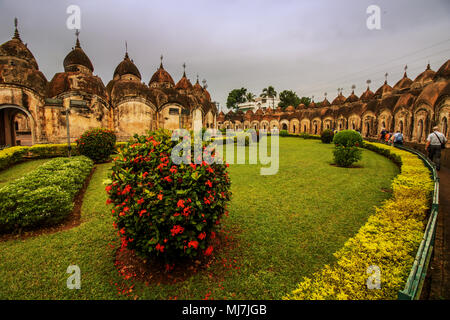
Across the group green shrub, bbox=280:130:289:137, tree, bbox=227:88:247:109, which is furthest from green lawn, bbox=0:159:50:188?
tree, bbox=227:88:247:109

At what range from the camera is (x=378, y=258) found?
2.70 m

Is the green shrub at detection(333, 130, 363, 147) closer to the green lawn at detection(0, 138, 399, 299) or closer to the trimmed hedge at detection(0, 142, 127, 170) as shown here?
the green lawn at detection(0, 138, 399, 299)

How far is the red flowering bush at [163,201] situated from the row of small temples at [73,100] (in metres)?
9.45

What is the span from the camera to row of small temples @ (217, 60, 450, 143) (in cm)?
1545

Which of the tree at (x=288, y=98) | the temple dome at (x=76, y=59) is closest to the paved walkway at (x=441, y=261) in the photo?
the temple dome at (x=76, y=59)

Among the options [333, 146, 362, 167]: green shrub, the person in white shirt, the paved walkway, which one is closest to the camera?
the paved walkway

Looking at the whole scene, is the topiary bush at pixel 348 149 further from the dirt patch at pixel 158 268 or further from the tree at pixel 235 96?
the tree at pixel 235 96

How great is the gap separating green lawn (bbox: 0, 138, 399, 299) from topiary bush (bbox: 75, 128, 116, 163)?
505 cm

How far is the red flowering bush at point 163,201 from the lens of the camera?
2.67 metres

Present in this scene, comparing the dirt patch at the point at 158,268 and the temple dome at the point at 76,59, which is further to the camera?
the temple dome at the point at 76,59

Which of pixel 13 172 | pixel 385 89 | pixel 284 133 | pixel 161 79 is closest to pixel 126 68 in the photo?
pixel 161 79

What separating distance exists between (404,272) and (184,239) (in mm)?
2578
